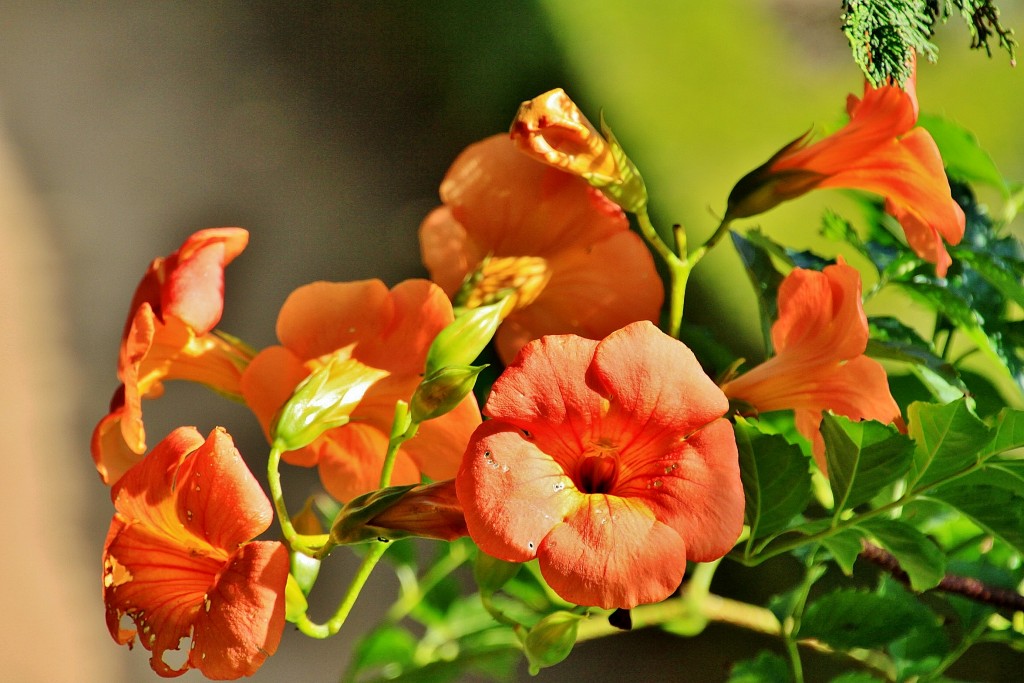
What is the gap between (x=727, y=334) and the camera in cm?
80

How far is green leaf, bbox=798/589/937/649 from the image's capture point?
1.00 ft

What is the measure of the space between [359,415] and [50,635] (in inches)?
30.7

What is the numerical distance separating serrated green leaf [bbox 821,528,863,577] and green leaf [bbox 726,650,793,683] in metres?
0.06

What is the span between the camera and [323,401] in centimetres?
27

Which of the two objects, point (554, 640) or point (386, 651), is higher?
point (554, 640)

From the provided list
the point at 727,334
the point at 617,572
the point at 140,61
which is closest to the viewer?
the point at 617,572

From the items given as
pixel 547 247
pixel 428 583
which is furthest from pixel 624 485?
pixel 428 583

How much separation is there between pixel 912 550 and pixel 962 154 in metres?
0.19

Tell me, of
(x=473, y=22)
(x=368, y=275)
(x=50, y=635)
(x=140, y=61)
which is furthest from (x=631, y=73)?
(x=50, y=635)

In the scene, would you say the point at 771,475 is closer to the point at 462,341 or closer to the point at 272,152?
the point at 462,341

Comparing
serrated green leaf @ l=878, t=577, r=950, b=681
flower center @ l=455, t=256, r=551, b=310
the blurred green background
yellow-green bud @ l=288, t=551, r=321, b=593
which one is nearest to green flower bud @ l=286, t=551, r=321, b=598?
yellow-green bud @ l=288, t=551, r=321, b=593

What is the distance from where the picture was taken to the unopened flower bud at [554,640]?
0.24m

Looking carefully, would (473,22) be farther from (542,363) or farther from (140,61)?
(542,363)

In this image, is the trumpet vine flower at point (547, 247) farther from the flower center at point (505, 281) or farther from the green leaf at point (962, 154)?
the green leaf at point (962, 154)
